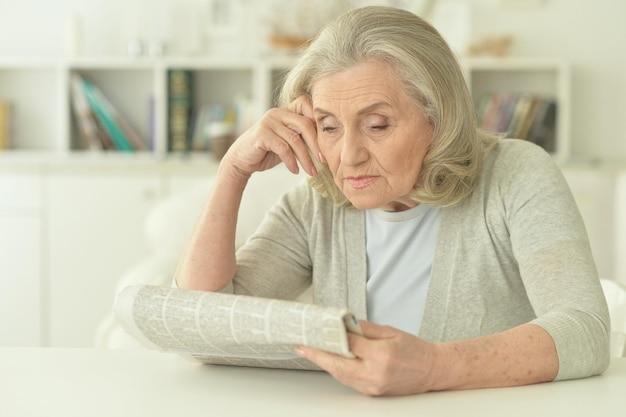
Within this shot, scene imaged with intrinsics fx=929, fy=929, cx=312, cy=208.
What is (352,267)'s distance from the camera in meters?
1.53

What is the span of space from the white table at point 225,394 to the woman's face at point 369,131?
1.21 feet

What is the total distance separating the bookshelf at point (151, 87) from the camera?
4.20 meters

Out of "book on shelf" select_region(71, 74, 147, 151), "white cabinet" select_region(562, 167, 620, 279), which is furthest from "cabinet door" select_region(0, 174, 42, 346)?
"white cabinet" select_region(562, 167, 620, 279)

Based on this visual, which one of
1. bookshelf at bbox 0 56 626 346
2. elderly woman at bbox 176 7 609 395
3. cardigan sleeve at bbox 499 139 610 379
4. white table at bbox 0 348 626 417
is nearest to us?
white table at bbox 0 348 626 417

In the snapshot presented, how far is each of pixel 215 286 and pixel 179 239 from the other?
1.11 meters

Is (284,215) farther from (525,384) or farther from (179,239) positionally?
(179,239)

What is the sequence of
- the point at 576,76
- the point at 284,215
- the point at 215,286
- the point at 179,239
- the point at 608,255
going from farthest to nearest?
the point at 576,76 → the point at 608,255 → the point at 179,239 → the point at 284,215 → the point at 215,286

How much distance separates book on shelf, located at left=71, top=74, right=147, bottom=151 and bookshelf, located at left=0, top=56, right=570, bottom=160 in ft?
0.17

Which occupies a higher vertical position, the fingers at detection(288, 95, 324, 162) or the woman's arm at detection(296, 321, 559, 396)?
the fingers at detection(288, 95, 324, 162)

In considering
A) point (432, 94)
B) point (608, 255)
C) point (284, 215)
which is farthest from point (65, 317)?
point (432, 94)

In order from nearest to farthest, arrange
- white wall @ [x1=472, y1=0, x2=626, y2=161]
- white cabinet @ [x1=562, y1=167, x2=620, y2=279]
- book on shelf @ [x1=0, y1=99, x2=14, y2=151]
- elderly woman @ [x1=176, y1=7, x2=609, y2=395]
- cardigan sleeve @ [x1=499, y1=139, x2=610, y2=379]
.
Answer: cardigan sleeve @ [x1=499, y1=139, x2=610, y2=379]
elderly woman @ [x1=176, y1=7, x2=609, y2=395]
white cabinet @ [x1=562, y1=167, x2=620, y2=279]
white wall @ [x1=472, y1=0, x2=626, y2=161]
book on shelf @ [x1=0, y1=99, x2=14, y2=151]

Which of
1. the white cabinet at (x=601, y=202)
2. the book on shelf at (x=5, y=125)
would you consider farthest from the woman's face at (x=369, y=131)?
the book on shelf at (x=5, y=125)

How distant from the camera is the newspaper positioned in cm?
93

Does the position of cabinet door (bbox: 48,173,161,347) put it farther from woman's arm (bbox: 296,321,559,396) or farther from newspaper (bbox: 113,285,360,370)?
woman's arm (bbox: 296,321,559,396)
